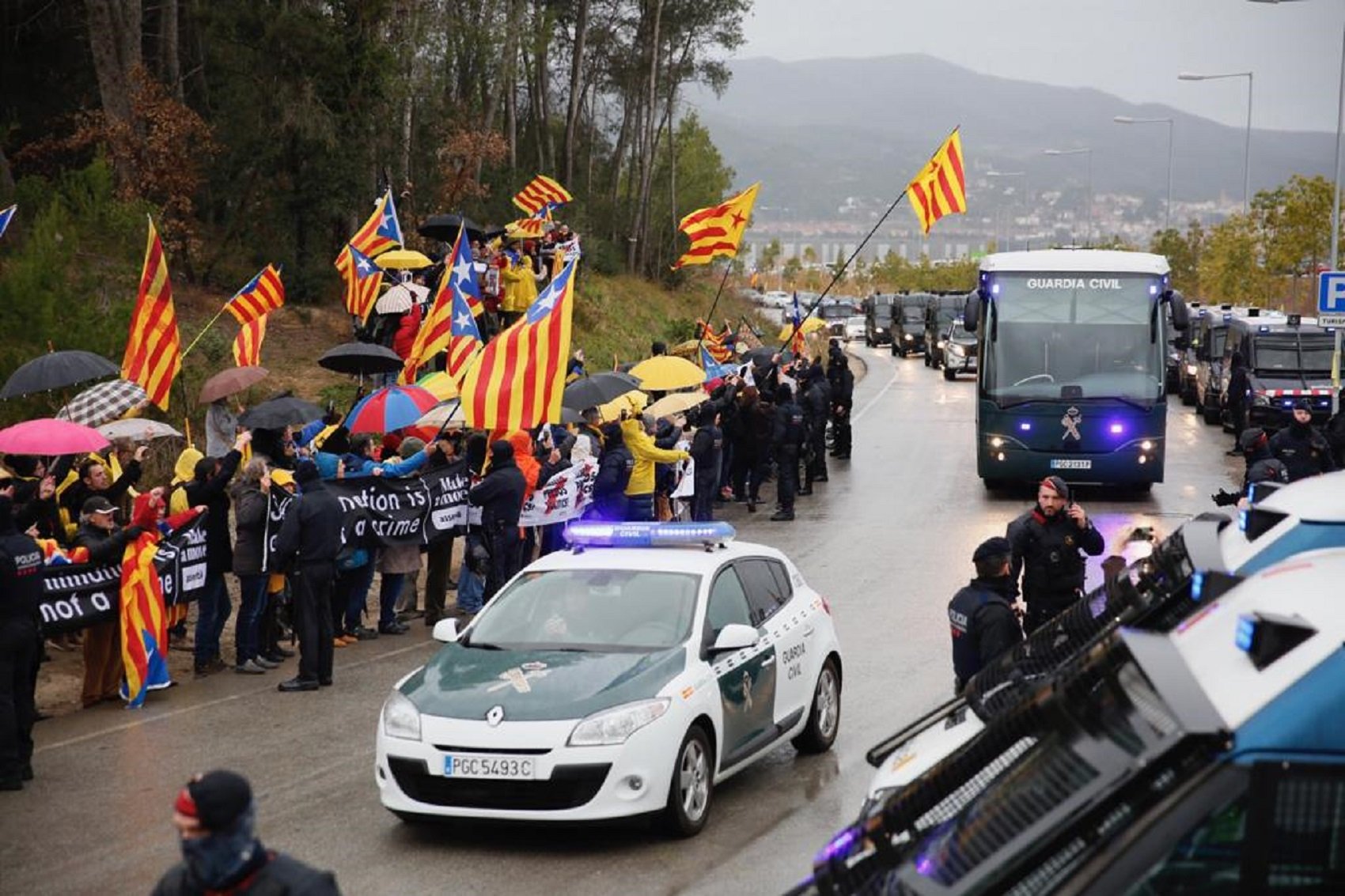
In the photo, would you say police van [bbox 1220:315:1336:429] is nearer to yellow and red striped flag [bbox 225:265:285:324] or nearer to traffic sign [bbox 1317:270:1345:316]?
traffic sign [bbox 1317:270:1345:316]

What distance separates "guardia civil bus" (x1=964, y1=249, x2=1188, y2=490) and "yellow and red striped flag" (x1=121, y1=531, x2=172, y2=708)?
14694mm

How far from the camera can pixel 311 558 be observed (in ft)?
43.3

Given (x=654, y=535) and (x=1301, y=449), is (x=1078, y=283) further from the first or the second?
(x=654, y=535)

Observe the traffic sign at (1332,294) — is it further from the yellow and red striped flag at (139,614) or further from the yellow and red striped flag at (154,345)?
the yellow and red striped flag at (139,614)

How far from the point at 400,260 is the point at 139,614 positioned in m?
12.3

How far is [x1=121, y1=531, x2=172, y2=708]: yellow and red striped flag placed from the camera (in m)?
12.9

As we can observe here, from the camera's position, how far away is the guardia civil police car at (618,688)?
9047mm

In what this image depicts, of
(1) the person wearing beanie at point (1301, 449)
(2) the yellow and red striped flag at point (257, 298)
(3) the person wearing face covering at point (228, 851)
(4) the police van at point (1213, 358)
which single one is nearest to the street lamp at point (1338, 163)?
(4) the police van at point (1213, 358)

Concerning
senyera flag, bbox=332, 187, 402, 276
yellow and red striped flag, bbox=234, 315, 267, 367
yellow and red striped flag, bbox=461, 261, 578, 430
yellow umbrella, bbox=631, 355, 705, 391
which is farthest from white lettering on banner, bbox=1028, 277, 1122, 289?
yellow and red striped flag, bbox=461, 261, 578, 430

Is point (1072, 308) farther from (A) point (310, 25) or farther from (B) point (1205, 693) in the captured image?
(B) point (1205, 693)

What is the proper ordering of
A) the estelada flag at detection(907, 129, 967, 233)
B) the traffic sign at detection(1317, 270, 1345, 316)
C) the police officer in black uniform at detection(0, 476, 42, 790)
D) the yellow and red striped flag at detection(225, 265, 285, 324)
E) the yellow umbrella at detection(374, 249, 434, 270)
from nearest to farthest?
1. the police officer in black uniform at detection(0, 476, 42, 790)
2. the yellow and red striped flag at detection(225, 265, 285, 324)
3. the yellow umbrella at detection(374, 249, 434, 270)
4. the estelada flag at detection(907, 129, 967, 233)
5. the traffic sign at detection(1317, 270, 1345, 316)

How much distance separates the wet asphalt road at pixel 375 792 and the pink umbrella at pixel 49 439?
6.83 feet

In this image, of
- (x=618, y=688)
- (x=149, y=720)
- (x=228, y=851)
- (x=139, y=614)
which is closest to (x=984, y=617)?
(x=618, y=688)

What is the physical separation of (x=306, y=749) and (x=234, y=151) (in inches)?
892
